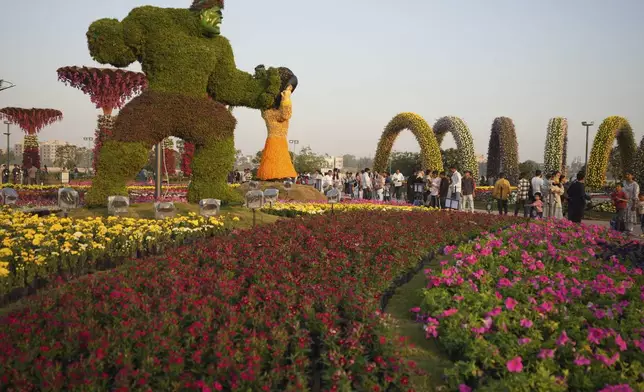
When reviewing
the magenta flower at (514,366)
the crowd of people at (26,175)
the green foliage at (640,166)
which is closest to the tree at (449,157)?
the green foliage at (640,166)

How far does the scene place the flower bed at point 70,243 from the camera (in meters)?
5.63

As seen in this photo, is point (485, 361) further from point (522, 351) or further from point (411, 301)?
point (411, 301)

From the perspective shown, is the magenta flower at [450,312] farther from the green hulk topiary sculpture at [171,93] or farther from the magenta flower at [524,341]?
the green hulk topiary sculpture at [171,93]

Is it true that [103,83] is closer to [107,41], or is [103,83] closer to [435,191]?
[107,41]

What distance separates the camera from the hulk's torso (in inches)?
434

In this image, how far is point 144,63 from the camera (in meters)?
11.3

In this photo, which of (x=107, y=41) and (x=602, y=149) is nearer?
(x=107, y=41)

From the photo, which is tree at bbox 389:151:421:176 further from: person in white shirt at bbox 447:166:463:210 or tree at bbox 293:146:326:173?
person in white shirt at bbox 447:166:463:210

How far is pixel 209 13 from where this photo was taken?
11398 mm

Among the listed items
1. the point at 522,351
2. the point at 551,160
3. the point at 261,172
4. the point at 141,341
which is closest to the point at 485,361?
the point at 522,351

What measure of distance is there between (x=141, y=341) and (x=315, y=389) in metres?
1.18

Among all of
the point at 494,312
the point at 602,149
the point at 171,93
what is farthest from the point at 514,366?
the point at 602,149

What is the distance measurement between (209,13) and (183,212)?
4598mm

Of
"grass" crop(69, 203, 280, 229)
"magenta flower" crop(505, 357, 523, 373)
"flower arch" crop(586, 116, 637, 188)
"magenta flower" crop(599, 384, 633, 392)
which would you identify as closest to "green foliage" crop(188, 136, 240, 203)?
"grass" crop(69, 203, 280, 229)
